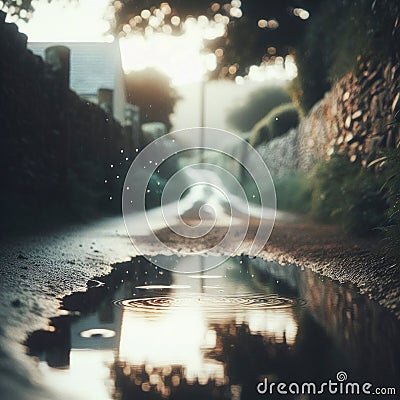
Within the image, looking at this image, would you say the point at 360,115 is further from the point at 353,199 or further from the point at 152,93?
the point at 152,93

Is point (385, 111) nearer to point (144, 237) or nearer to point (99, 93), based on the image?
point (144, 237)

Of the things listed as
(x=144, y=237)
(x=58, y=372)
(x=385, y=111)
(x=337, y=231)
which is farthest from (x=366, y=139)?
(x=58, y=372)

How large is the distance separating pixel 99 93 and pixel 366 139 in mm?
16079

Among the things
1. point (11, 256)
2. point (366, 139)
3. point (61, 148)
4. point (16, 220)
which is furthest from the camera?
point (61, 148)

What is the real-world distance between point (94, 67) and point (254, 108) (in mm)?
31575

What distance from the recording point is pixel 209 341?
3930 mm

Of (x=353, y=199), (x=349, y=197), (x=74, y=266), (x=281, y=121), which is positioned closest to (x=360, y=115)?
(x=349, y=197)

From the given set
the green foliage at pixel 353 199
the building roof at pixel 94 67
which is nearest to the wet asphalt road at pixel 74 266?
the green foliage at pixel 353 199

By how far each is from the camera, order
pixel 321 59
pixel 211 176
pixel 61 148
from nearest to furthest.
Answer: pixel 61 148 → pixel 321 59 → pixel 211 176

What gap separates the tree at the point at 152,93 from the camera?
45.3 meters

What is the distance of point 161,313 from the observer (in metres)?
4.82

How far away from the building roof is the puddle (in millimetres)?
24295

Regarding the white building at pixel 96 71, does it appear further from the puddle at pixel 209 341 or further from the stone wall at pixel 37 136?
the puddle at pixel 209 341

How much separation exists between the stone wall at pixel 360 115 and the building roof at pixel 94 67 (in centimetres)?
1295
